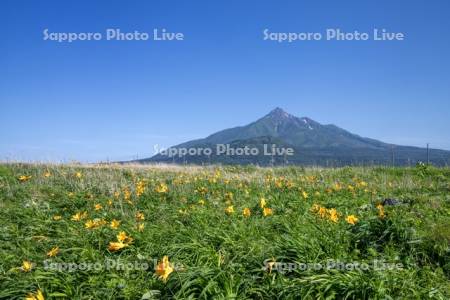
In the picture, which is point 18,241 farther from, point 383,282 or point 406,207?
point 406,207

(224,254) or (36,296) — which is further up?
(224,254)

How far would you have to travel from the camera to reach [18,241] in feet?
23.2

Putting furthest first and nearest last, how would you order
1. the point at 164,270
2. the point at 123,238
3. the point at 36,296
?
the point at 123,238 < the point at 164,270 < the point at 36,296

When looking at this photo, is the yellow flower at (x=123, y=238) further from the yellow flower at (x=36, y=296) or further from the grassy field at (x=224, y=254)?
the yellow flower at (x=36, y=296)

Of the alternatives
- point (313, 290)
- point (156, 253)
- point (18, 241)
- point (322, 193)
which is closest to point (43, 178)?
point (18, 241)

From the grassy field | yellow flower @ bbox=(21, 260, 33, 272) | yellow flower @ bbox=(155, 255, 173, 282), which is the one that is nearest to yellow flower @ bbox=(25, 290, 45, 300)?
the grassy field

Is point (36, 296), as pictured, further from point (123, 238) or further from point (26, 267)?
point (123, 238)

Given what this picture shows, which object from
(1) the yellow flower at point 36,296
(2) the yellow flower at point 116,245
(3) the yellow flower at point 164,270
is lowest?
(1) the yellow flower at point 36,296

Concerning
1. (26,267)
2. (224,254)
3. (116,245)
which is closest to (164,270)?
(224,254)

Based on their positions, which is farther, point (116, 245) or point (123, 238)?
point (123, 238)

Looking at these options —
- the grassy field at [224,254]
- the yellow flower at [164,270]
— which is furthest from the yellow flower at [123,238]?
the yellow flower at [164,270]

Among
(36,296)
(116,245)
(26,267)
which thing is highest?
(116,245)

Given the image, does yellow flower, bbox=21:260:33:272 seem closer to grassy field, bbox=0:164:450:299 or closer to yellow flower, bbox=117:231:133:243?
grassy field, bbox=0:164:450:299

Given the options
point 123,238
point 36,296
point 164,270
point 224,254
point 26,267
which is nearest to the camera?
point 36,296
